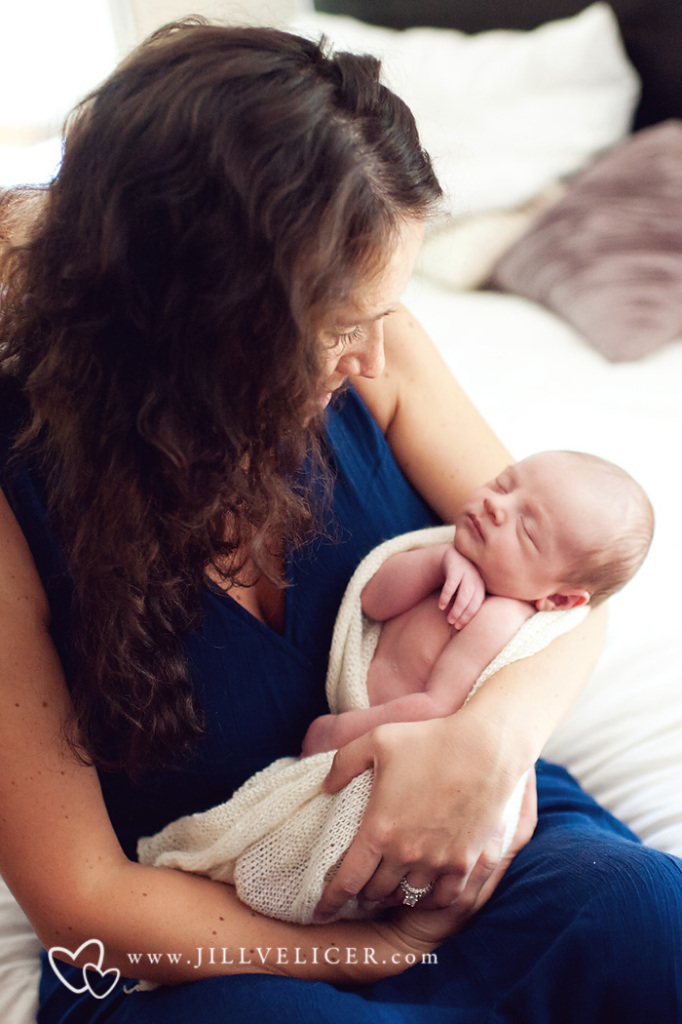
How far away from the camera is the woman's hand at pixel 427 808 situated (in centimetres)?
80

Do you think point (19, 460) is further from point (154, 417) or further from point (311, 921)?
point (311, 921)

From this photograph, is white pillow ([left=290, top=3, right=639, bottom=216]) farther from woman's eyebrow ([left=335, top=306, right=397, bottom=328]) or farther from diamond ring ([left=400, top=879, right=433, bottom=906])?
diamond ring ([left=400, top=879, right=433, bottom=906])

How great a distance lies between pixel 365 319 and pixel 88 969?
71 centimetres

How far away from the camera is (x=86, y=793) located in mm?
818

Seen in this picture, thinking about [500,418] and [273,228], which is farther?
[500,418]

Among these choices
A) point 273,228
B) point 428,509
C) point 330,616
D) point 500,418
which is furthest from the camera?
point 500,418

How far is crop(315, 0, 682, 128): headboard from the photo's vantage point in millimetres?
1871

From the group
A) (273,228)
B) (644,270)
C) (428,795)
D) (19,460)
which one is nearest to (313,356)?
(273,228)

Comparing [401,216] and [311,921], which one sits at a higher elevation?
[401,216]

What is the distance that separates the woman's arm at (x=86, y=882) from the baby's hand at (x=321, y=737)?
17 cm

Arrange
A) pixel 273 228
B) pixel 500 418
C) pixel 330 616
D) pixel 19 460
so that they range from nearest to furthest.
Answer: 1. pixel 273 228
2. pixel 19 460
3. pixel 330 616
4. pixel 500 418

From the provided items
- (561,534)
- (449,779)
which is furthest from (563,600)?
(449,779)

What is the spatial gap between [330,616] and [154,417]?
0.40m

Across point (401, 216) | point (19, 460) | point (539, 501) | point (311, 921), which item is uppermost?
point (401, 216)
